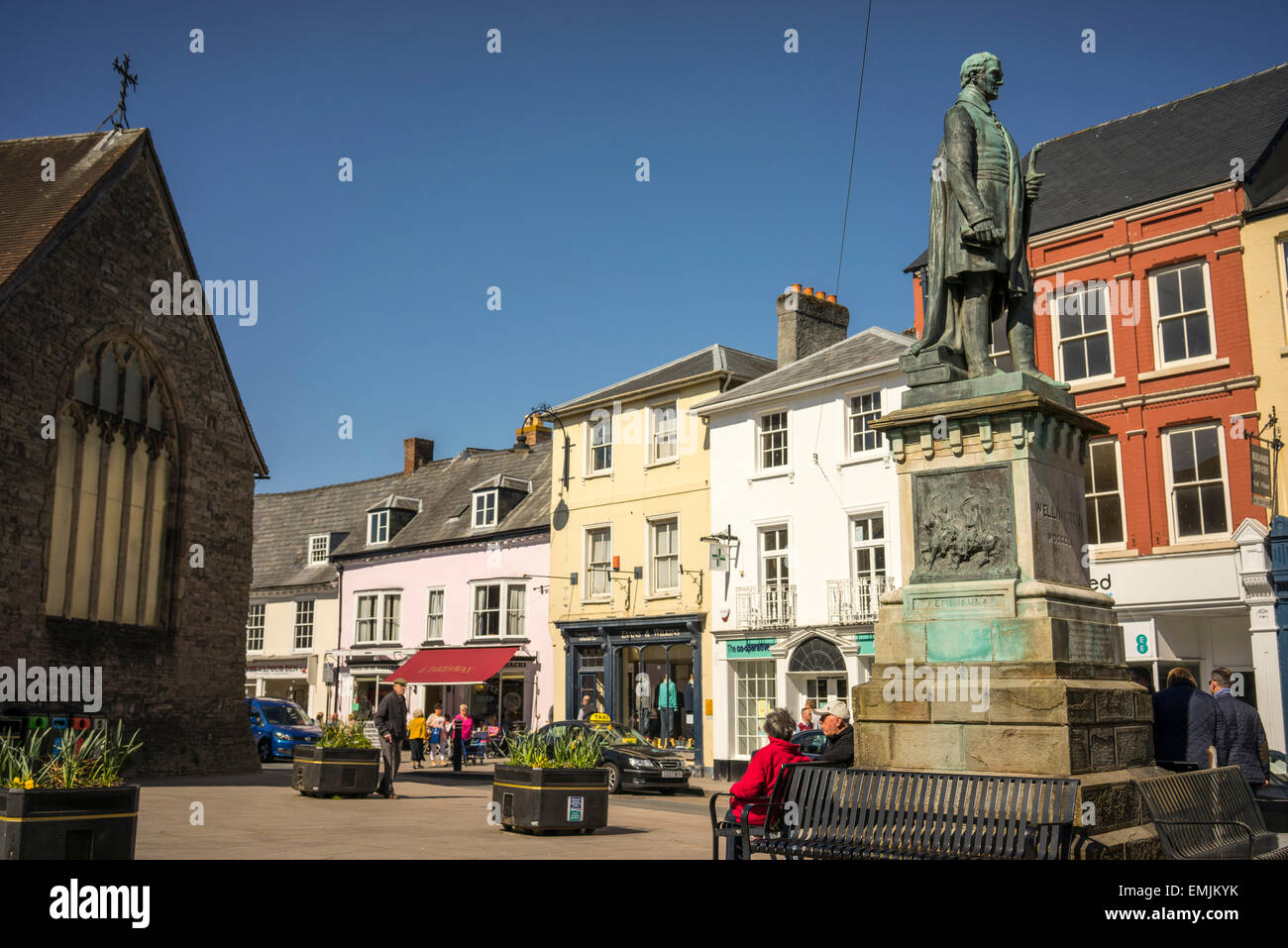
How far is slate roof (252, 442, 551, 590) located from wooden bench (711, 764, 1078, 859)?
1064 inches

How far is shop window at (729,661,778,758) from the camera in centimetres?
2759

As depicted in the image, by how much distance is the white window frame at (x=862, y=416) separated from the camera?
2612 centimetres

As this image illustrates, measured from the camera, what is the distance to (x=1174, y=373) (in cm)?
2128

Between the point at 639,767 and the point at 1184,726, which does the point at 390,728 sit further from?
the point at 1184,726

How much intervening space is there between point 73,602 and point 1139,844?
1873cm

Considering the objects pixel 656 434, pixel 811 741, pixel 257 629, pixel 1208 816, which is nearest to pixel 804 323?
pixel 656 434

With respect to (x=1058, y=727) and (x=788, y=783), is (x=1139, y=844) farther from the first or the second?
(x=788, y=783)

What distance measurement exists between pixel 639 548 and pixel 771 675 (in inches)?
228

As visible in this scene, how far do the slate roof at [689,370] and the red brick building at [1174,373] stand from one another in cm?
979

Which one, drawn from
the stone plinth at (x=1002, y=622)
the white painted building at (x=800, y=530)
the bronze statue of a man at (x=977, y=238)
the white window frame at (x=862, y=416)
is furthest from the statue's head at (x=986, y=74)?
the white window frame at (x=862, y=416)

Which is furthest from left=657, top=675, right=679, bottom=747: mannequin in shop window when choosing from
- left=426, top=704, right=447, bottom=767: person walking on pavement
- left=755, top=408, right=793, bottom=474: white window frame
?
left=426, top=704, right=447, bottom=767: person walking on pavement

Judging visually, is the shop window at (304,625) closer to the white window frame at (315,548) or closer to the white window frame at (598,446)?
the white window frame at (315,548)

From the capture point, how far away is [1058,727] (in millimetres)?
7301

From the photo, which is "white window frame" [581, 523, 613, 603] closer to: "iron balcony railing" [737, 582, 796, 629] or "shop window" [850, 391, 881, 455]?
"iron balcony railing" [737, 582, 796, 629]
